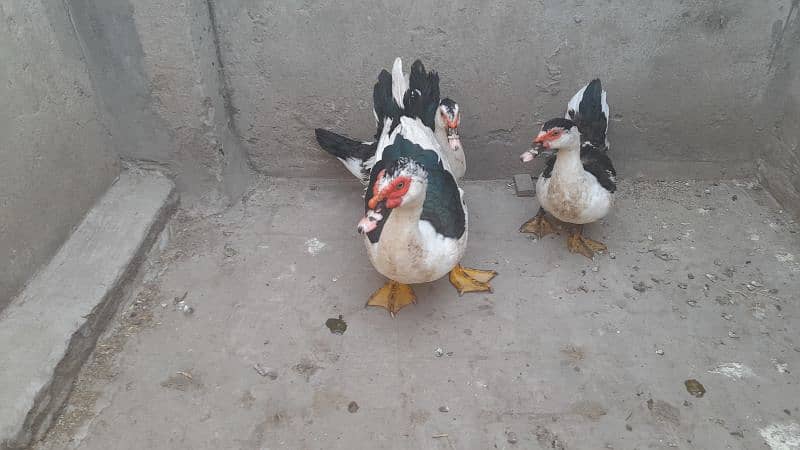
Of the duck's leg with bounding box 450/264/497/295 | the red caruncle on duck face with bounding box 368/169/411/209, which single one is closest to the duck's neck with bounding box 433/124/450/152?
the duck's leg with bounding box 450/264/497/295

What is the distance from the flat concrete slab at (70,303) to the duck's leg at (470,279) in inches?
73.7

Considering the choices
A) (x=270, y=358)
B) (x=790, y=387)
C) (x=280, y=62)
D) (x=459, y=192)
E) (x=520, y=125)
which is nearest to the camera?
(x=790, y=387)

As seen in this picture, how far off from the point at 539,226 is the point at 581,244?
293mm

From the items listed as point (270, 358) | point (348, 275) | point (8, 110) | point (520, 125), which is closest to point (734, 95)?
point (520, 125)

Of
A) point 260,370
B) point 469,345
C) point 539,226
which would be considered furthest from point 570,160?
point 260,370

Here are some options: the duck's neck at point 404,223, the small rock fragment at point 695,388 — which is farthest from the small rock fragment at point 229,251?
the small rock fragment at point 695,388

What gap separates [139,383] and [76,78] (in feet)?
5.99

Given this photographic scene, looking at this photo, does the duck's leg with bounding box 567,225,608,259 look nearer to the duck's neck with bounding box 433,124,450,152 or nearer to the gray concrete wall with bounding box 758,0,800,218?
the duck's neck with bounding box 433,124,450,152

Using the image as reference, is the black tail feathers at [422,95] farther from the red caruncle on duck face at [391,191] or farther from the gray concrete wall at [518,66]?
the red caruncle on duck face at [391,191]

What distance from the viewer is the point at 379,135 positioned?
3.29 metres

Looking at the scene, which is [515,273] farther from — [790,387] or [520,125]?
[790,387]

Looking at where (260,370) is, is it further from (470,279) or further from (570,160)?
(570,160)

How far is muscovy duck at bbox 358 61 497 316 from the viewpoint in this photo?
7.35 ft

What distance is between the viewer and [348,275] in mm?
3133
